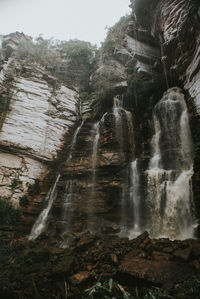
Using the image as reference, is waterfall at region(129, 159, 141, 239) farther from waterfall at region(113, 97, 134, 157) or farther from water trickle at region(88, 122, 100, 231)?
water trickle at region(88, 122, 100, 231)

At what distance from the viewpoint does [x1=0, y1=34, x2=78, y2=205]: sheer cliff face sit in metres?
12.8

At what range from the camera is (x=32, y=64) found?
61.9ft

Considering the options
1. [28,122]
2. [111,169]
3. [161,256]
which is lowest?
[161,256]

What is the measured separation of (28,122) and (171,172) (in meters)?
10.9

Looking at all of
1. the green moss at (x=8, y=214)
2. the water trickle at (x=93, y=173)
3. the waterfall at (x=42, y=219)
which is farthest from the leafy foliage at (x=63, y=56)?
the green moss at (x=8, y=214)

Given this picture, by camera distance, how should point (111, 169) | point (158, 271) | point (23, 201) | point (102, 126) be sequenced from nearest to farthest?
1. point (158, 271)
2. point (111, 169)
3. point (23, 201)
4. point (102, 126)

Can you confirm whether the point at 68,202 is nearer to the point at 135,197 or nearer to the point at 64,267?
the point at 135,197

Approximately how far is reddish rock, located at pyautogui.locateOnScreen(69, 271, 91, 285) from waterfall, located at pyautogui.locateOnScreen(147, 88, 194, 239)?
4179mm

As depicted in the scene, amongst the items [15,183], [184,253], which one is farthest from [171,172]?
[15,183]

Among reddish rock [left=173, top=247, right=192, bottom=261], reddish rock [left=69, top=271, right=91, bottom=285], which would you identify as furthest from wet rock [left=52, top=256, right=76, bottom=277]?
reddish rock [left=173, top=247, right=192, bottom=261]

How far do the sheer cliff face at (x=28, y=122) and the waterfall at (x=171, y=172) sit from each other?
781 cm

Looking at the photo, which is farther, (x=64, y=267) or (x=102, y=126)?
(x=102, y=126)

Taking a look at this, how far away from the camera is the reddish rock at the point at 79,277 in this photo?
4.89 m

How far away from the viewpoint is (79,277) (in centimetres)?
504
